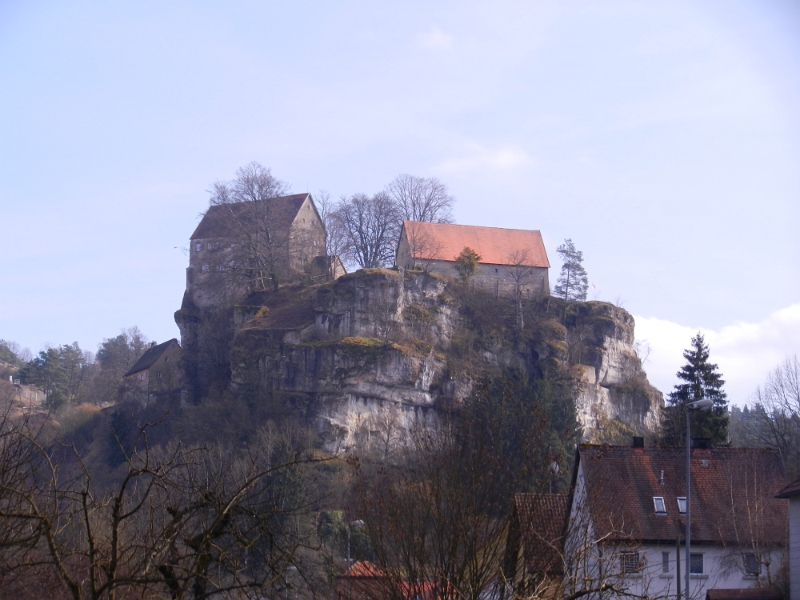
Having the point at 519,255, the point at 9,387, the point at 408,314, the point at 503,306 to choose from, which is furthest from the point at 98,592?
the point at 9,387

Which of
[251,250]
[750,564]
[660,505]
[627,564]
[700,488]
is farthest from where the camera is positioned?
[251,250]

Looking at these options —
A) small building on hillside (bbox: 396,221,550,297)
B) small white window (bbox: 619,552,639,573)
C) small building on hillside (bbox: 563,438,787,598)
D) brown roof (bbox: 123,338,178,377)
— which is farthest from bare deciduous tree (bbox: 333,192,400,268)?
small white window (bbox: 619,552,639,573)

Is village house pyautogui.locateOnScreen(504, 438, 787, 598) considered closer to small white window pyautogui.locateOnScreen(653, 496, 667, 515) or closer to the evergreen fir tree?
small white window pyautogui.locateOnScreen(653, 496, 667, 515)

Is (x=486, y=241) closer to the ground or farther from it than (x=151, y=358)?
farther from it

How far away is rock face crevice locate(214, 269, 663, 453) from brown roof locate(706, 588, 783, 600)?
139 feet

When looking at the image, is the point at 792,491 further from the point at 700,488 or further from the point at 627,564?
the point at 700,488

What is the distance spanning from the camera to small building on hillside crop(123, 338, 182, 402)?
7144 cm

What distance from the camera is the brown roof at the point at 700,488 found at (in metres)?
25.4

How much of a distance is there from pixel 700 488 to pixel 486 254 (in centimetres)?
5098

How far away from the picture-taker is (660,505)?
27.0 meters

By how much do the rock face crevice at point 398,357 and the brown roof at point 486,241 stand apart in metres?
5.20

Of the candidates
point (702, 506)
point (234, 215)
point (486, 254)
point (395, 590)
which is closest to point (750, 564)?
point (702, 506)

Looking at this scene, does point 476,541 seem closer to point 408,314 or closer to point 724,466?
point 724,466

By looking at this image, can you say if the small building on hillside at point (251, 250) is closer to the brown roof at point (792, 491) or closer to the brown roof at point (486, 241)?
the brown roof at point (486, 241)
